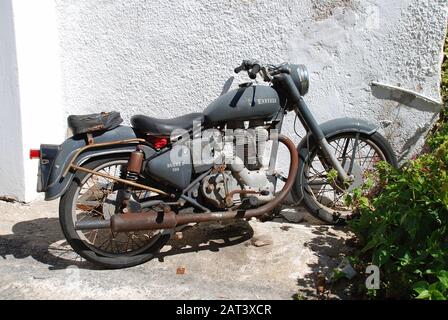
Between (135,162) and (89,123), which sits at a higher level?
(89,123)

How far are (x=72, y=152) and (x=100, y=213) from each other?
1.85 feet

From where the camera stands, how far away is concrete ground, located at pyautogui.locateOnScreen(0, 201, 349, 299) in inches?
128

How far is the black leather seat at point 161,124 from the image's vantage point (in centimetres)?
339

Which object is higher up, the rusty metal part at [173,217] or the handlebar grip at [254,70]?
the handlebar grip at [254,70]

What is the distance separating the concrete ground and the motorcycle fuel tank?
987 millimetres

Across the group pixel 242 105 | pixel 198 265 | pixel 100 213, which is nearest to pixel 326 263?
pixel 198 265

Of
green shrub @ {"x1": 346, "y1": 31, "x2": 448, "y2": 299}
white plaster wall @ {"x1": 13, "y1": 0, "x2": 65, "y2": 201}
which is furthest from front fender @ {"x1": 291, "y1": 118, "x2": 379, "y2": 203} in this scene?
white plaster wall @ {"x1": 13, "y1": 0, "x2": 65, "y2": 201}

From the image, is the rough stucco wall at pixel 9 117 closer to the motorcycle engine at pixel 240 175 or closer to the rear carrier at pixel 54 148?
the rear carrier at pixel 54 148

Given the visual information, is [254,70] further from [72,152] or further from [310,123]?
[72,152]

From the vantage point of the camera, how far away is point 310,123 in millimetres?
3793

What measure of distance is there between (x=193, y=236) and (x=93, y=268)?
0.82 metres

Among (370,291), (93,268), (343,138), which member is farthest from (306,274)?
(93,268)

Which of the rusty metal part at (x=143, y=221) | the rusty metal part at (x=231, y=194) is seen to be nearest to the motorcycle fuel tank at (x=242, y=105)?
the rusty metal part at (x=231, y=194)

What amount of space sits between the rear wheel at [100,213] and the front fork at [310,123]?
1.26 m
